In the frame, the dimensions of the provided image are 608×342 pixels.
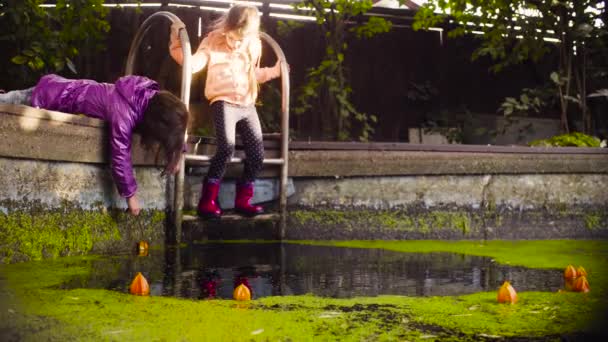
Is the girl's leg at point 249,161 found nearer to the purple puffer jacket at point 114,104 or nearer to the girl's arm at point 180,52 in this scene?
the girl's arm at point 180,52

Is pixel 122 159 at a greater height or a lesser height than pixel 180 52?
lesser

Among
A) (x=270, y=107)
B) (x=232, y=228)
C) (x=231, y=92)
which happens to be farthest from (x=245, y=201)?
(x=270, y=107)

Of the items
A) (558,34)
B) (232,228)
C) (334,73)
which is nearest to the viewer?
(232,228)

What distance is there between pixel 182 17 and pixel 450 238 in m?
3.09

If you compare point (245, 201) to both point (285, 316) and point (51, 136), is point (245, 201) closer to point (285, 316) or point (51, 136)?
point (51, 136)

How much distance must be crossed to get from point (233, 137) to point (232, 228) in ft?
2.01

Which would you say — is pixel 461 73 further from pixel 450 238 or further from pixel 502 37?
pixel 450 238

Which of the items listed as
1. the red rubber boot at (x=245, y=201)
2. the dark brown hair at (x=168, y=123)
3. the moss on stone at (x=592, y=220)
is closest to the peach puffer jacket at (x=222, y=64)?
the red rubber boot at (x=245, y=201)

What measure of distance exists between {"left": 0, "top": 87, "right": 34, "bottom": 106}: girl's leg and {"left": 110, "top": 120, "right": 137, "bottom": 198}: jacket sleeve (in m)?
0.48

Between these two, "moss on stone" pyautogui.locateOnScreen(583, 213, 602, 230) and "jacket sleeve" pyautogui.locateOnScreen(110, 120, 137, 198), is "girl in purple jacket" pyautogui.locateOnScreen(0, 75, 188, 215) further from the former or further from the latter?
"moss on stone" pyautogui.locateOnScreen(583, 213, 602, 230)

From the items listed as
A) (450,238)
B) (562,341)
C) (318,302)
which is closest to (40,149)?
(318,302)

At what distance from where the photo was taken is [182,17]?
6289mm

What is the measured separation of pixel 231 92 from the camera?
437 centimetres

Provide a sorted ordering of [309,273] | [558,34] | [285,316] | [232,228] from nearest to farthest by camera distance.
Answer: [285,316], [309,273], [232,228], [558,34]
